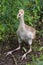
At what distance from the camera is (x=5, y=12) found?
20.9ft

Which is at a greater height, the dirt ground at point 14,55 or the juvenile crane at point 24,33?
the juvenile crane at point 24,33

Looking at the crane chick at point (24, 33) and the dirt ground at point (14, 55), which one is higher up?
the crane chick at point (24, 33)

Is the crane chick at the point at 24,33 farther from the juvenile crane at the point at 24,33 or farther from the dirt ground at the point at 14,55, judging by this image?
the dirt ground at the point at 14,55

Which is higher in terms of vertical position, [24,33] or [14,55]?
[24,33]

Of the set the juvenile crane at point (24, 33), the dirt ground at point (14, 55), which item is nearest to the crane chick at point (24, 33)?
the juvenile crane at point (24, 33)

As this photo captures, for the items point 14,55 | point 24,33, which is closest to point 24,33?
point 24,33

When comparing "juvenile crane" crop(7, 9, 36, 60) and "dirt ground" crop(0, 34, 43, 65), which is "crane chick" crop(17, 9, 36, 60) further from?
"dirt ground" crop(0, 34, 43, 65)

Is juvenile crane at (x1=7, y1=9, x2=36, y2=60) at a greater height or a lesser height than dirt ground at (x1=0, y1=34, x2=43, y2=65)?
greater

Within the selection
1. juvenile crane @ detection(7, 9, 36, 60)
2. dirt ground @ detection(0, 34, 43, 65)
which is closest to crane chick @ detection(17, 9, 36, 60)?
juvenile crane @ detection(7, 9, 36, 60)

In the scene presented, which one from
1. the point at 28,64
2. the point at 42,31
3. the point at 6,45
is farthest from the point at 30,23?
the point at 28,64

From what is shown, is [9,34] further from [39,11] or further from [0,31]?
[39,11]

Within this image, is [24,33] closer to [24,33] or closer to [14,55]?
[24,33]

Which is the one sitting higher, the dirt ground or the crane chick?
the crane chick

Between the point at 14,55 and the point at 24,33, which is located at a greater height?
the point at 24,33
